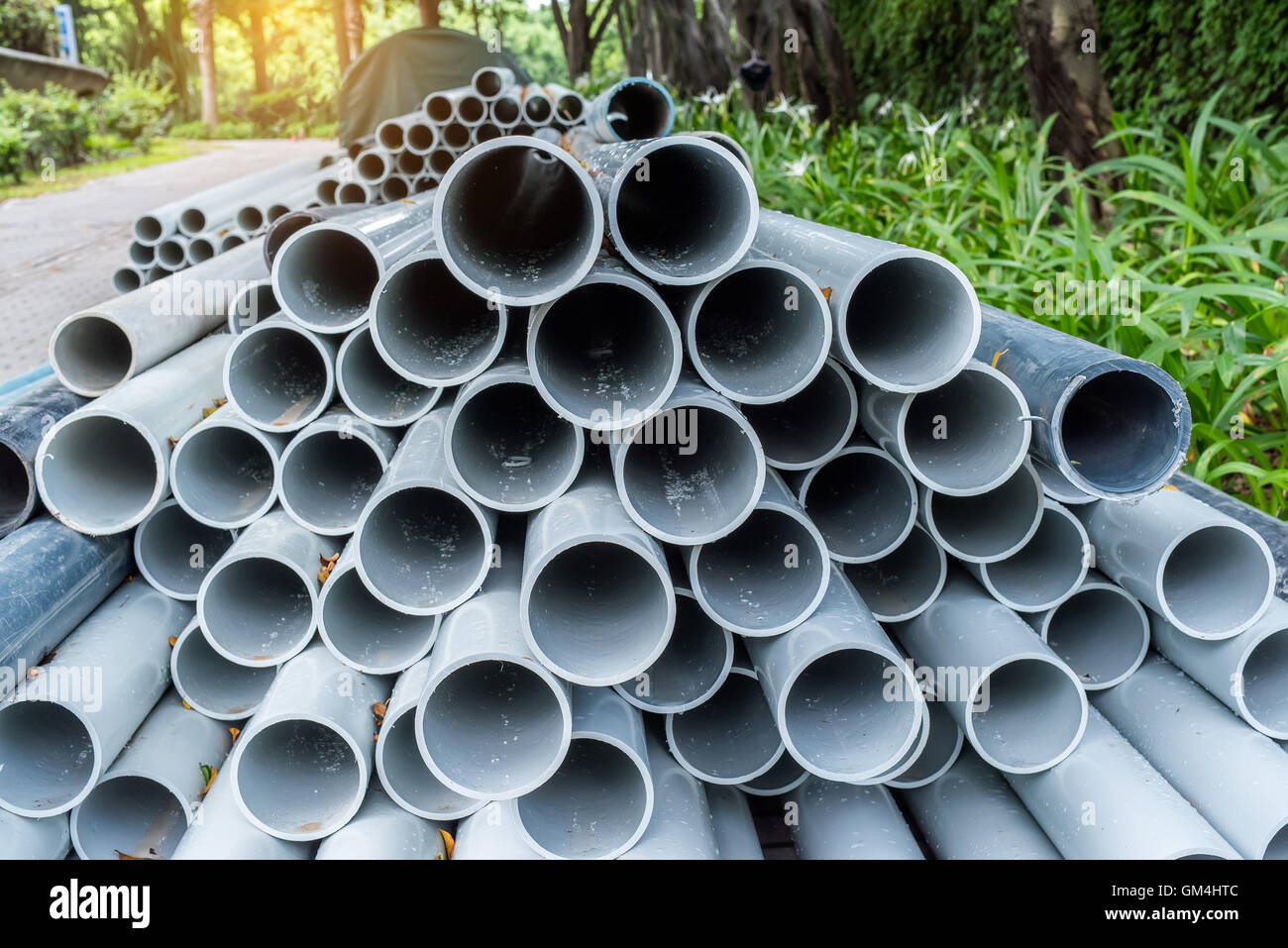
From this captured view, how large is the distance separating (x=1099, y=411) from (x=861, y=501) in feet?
1.81

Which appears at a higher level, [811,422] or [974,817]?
Answer: [811,422]

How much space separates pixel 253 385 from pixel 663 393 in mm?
1104

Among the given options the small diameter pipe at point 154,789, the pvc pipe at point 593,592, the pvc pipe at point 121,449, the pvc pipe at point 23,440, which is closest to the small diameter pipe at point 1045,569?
the pvc pipe at point 593,592

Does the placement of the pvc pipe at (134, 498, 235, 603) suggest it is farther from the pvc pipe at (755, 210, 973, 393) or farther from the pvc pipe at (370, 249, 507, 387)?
the pvc pipe at (755, 210, 973, 393)

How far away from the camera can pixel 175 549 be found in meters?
2.24

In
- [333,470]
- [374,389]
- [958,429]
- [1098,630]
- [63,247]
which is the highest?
[958,429]

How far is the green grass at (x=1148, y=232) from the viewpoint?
247cm

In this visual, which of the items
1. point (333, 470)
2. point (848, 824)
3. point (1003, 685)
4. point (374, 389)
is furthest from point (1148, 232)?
point (333, 470)

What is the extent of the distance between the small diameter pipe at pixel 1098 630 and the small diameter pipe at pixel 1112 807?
0.63 feet

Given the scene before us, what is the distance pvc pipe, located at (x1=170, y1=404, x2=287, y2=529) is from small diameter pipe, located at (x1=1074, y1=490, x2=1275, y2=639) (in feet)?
6.17

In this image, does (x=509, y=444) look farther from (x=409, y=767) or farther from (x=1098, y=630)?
(x=1098, y=630)

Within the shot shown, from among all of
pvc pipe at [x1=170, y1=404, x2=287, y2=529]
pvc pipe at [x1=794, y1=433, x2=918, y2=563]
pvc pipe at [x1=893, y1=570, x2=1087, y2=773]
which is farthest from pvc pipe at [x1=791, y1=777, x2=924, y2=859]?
→ pvc pipe at [x1=170, y1=404, x2=287, y2=529]

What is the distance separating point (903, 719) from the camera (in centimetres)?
165

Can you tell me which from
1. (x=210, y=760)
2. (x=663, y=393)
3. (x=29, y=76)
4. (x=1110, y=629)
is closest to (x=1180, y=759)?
(x=1110, y=629)
